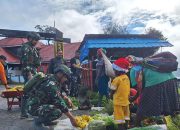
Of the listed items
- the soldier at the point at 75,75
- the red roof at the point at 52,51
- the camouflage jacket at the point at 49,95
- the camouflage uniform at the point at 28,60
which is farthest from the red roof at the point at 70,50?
Answer: the camouflage jacket at the point at 49,95

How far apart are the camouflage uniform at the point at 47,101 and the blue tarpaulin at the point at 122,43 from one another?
754cm

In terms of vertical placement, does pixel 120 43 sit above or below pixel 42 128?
above

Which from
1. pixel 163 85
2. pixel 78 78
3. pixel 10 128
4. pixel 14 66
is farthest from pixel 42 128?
pixel 14 66

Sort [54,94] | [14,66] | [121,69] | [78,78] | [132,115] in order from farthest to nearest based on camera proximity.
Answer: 1. [14,66]
2. [78,78]
3. [132,115]
4. [121,69]
5. [54,94]

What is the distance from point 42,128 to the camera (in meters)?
6.41

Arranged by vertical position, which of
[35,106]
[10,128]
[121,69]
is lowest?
[10,128]

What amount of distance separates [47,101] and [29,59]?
2851 mm

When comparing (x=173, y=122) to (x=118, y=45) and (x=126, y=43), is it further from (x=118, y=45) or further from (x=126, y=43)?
(x=126, y=43)

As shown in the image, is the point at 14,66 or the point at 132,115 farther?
the point at 14,66

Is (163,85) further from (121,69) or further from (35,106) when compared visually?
(35,106)

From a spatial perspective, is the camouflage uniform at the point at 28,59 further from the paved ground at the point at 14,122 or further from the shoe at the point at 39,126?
the shoe at the point at 39,126

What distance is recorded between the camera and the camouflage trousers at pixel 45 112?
6.21 metres

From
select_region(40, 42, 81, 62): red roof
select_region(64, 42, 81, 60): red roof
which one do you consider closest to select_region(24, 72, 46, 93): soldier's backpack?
select_region(64, 42, 81, 60): red roof

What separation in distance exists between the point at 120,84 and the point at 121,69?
292mm
